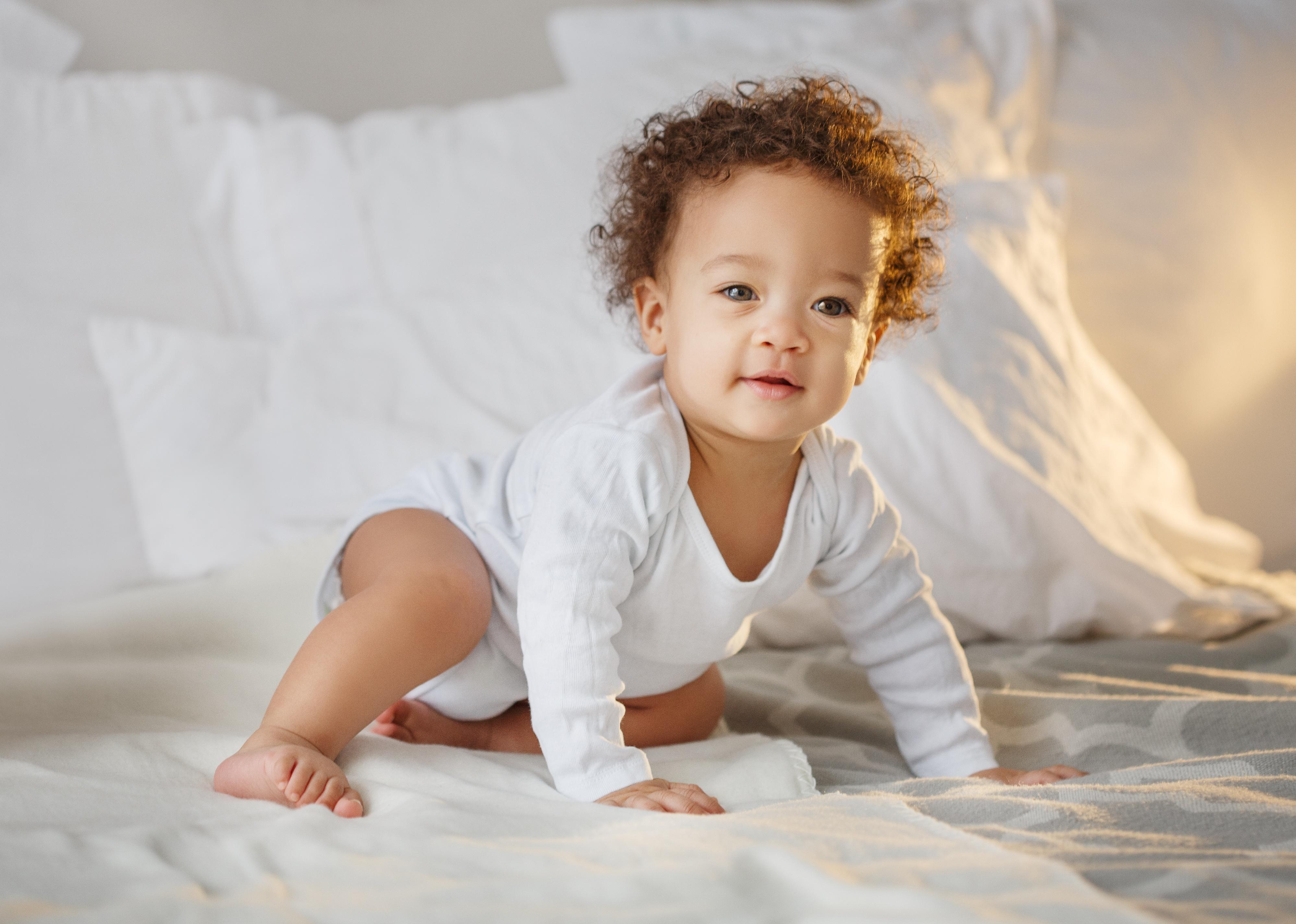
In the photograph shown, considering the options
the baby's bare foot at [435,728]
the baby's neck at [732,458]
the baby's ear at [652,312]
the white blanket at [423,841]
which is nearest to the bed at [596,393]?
the white blanket at [423,841]

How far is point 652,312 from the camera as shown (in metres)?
0.94

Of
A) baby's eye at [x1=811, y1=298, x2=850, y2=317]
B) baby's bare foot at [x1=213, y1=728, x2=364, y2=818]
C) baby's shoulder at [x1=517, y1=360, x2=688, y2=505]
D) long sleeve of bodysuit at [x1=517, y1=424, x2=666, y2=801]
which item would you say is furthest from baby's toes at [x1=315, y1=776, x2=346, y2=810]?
baby's eye at [x1=811, y1=298, x2=850, y2=317]

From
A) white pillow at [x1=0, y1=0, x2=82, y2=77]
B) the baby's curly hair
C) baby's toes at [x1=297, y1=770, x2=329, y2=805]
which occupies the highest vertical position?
white pillow at [x1=0, y1=0, x2=82, y2=77]

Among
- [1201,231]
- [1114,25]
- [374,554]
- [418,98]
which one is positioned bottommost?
[374,554]

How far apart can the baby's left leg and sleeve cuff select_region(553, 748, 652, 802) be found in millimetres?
173

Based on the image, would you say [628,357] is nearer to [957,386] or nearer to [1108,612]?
[957,386]

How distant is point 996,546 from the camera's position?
1164 mm

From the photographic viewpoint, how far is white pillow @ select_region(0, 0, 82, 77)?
1507 millimetres

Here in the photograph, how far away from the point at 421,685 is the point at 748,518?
0.31 metres

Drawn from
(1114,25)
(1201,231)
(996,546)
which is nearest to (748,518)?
(996,546)

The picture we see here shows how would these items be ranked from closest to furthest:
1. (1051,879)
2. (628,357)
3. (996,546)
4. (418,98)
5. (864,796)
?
1. (1051,879)
2. (864,796)
3. (996,546)
4. (628,357)
5. (418,98)

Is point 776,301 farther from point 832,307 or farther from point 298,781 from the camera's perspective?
point 298,781

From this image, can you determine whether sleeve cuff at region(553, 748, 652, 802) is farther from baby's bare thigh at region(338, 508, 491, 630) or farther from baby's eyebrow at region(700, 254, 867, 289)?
baby's eyebrow at region(700, 254, 867, 289)

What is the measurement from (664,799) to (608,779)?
52 mm
